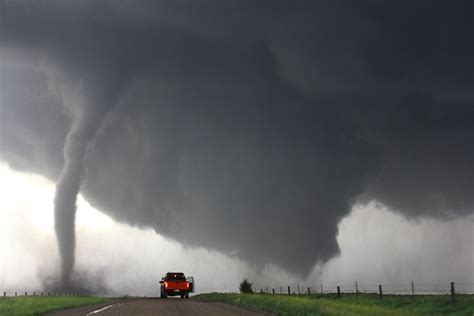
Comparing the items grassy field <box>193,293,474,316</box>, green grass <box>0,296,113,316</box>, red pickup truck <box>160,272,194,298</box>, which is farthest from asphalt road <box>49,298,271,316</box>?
red pickup truck <box>160,272,194,298</box>

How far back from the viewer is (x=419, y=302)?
4303 cm

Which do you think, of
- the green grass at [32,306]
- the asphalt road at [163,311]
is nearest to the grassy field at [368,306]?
the asphalt road at [163,311]

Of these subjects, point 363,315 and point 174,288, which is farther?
point 174,288

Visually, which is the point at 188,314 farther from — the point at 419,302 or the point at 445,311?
the point at 419,302

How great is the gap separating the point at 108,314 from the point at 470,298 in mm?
25312

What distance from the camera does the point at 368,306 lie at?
32.9 metres

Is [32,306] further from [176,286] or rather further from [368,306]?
[176,286]

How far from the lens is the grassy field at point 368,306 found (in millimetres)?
27156

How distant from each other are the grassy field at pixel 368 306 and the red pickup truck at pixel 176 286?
18054 millimetres

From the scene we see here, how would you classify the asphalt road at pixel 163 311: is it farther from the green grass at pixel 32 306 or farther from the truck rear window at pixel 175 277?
the truck rear window at pixel 175 277

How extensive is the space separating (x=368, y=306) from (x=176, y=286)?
31744 millimetres

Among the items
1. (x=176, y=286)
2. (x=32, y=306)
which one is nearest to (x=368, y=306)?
(x=32, y=306)

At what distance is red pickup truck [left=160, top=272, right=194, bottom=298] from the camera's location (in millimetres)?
61094

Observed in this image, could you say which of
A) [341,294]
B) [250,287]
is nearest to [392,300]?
[341,294]
